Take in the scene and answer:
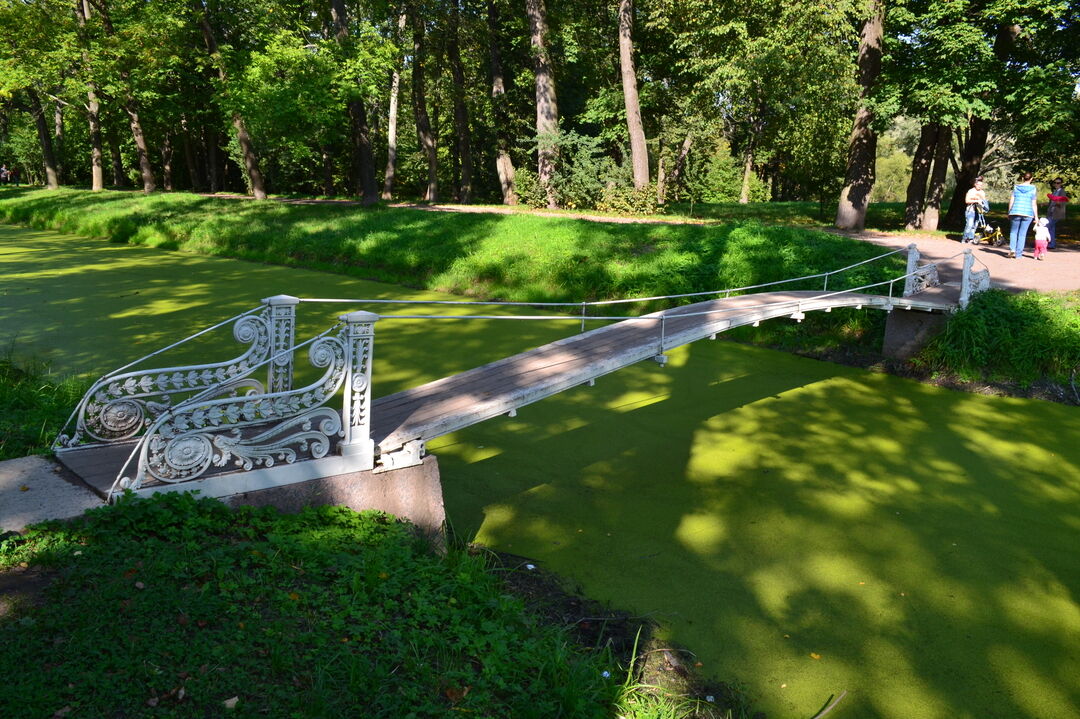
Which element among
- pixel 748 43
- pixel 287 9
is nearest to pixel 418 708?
pixel 748 43

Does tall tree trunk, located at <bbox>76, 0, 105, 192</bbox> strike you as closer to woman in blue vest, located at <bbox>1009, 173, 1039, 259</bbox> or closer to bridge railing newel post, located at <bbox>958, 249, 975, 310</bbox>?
woman in blue vest, located at <bbox>1009, 173, 1039, 259</bbox>

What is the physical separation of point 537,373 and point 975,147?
588 inches

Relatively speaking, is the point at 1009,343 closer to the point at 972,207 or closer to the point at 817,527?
the point at 817,527

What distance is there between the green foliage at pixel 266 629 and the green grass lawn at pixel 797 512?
992mm

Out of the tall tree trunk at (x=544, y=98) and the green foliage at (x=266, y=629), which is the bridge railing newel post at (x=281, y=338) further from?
the tall tree trunk at (x=544, y=98)

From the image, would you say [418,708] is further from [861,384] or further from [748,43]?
[748,43]

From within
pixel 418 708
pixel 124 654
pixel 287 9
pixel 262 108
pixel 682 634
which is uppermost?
pixel 287 9

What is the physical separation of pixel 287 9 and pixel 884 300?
67.4 ft

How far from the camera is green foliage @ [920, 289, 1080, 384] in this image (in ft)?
28.7

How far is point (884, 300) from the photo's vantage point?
9.01m

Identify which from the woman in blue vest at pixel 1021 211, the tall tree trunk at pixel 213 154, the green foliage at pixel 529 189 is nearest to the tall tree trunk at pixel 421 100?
the green foliage at pixel 529 189

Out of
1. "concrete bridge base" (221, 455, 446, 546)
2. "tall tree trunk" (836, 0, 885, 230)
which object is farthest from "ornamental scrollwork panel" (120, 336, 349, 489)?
"tall tree trunk" (836, 0, 885, 230)

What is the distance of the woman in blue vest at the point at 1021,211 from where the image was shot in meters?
12.3

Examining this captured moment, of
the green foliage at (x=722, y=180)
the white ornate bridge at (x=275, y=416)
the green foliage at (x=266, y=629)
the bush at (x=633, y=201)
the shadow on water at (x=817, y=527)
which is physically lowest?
the shadow on water at (x=817, y=527)
